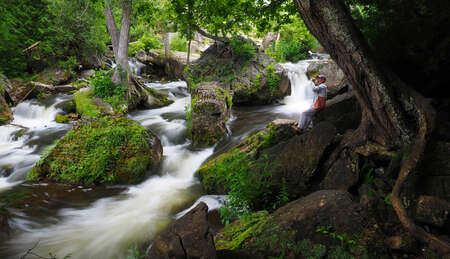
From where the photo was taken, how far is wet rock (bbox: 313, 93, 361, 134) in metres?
4.73

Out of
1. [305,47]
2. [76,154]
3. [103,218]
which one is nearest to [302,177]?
[103,218]

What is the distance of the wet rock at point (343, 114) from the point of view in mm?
4727

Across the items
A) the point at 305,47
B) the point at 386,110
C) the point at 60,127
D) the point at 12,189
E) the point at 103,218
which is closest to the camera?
the point at 386,110

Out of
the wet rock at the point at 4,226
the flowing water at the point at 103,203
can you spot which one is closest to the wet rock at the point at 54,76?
the flowing water at the point at 103,203

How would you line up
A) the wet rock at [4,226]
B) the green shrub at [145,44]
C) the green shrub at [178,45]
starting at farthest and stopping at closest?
the green shrub at [178,45], the green shrub at [145,44], the wet rock at [4,226]

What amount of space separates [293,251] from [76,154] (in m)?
6.11

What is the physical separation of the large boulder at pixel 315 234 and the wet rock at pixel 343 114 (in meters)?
2.43

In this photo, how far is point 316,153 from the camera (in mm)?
3930

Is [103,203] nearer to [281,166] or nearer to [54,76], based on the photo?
[281,166]

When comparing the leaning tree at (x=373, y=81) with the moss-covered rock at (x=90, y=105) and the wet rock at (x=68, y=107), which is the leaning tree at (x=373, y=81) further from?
the wet rock at (x=68, y=107)

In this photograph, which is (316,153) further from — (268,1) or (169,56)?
(169,56)

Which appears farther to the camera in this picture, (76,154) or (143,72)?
(143,72)

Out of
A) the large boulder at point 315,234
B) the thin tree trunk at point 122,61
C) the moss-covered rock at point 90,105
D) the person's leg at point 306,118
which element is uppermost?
the thin tree trunk at point 122,61

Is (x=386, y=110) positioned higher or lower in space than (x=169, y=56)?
lower
